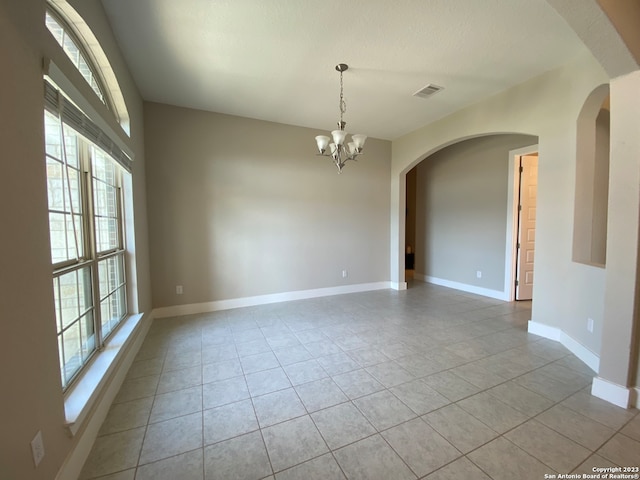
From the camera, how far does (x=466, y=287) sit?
199 inches

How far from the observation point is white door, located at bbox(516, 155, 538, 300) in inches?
168

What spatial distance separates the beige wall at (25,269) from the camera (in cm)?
97

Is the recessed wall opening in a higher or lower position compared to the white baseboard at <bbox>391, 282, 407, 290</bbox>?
higher

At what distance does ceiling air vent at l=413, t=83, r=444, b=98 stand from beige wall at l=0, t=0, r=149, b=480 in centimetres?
329

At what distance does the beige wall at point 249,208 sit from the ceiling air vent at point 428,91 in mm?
1724

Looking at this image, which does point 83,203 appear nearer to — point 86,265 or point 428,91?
point 86,265

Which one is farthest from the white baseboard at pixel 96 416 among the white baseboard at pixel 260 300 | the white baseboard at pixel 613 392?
the white baseboard at pixel 613 392

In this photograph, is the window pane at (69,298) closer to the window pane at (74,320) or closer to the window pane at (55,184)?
the window pane at (74,320)

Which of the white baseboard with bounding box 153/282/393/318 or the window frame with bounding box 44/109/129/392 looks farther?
the white baseboard with bounding box 153/282/393/318

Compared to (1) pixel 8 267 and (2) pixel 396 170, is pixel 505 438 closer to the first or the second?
(1) pixel 8 267

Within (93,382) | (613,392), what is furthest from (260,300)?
(613,392)

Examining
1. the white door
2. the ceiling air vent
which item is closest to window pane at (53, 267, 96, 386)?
the ceiling air vent

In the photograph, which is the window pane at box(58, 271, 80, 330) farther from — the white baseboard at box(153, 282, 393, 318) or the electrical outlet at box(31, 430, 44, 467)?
the white baseboard at box(153, 282, 393, 318)

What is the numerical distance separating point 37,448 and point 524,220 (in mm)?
5630
